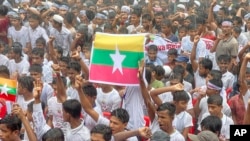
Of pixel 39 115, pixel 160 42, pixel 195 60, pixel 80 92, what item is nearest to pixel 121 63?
pixel 80 92

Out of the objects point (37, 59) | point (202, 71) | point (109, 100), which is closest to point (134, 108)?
point (109, 100)

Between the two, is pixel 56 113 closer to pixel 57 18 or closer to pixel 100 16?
pixel 57 18

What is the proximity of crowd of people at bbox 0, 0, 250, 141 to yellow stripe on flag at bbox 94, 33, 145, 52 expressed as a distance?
32 cm

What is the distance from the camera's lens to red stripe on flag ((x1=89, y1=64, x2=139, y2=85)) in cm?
690

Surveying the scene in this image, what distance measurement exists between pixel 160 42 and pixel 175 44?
1.18 feet

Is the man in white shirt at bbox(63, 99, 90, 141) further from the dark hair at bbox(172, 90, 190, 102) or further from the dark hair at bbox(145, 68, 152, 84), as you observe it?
the dark hair at bbox(145, 68, 152, 84)

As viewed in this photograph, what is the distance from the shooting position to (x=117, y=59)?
7.07m

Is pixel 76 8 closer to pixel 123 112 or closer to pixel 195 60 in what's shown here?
pixel 195 60

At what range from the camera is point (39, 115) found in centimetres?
655

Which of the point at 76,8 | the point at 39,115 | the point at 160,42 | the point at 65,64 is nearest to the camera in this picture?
the point at 39,115

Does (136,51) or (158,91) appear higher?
(136,51)

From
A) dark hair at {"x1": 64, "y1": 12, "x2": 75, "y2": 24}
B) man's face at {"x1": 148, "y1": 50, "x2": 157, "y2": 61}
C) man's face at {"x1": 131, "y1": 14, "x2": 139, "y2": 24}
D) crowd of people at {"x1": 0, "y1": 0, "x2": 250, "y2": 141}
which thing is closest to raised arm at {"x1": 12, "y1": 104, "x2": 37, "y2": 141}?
crowd of people at {"x1": 0, "y1": 0, "x2": 250, "y2": 141}

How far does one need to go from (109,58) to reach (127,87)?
1.45 ft

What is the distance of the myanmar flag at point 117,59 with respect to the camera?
6.94 metres
